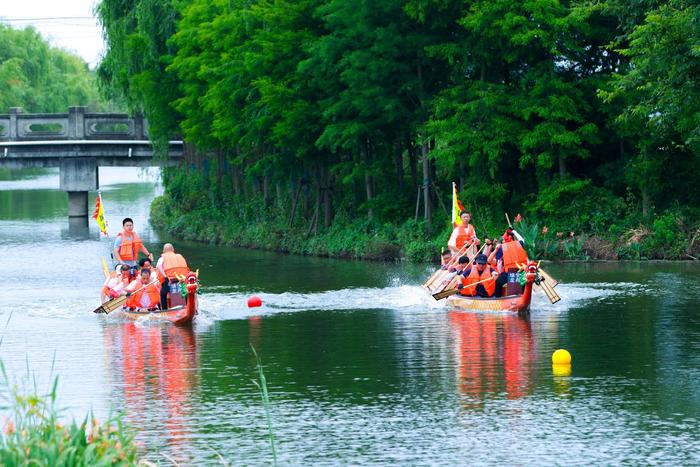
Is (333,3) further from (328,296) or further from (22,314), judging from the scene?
(22,314)

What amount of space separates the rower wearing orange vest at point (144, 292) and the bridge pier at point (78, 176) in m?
33.4

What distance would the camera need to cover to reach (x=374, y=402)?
2025cm

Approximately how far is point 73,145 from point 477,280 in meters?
34.9

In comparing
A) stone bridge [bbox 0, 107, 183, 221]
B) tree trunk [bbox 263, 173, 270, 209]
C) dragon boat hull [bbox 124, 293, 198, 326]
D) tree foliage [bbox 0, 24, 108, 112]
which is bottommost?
dragon boat hull [bbox 124, 293, 198, 326]

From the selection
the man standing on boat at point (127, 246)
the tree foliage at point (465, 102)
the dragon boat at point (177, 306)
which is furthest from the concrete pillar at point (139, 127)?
the dragon boat at point (177, 306)

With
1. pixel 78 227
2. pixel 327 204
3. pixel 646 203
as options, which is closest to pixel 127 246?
Result: pixel 646 203

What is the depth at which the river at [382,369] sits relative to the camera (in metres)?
17.6

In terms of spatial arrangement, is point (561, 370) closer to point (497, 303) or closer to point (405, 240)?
point (497, 303)

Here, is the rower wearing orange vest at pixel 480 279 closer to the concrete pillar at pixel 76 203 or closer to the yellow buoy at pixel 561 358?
the yellow buoy at pixel 561 358

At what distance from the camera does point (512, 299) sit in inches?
1187

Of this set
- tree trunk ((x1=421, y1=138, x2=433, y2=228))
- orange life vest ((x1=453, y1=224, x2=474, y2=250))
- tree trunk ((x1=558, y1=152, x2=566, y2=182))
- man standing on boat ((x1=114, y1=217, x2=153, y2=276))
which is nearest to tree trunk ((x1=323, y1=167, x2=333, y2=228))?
tree trunk ((x1=421, y1=138, x2=433, y2=228))

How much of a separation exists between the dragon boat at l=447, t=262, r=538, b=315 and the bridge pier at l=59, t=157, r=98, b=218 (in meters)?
34.8

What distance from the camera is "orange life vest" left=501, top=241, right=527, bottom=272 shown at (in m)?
30.0

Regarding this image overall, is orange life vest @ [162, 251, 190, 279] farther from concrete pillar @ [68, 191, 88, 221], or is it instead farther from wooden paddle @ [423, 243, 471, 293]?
concrete pillar @ [68, 191, 88, 221]
